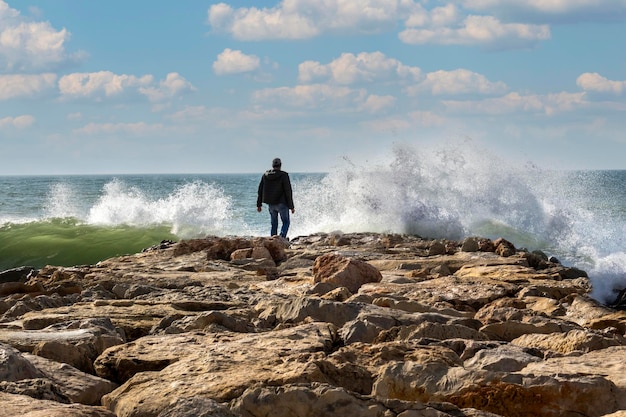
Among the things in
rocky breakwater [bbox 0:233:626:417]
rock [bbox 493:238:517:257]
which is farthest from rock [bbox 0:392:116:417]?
rock [bbox 493:238:517:257]

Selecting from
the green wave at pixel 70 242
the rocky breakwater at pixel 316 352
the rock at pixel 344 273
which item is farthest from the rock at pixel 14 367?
the green wave at pixel 70 242

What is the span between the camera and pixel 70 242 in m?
21.0

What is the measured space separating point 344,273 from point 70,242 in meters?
14.0

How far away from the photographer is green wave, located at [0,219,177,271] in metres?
19.3

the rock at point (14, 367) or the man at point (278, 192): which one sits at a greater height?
the man at point (278, 192)

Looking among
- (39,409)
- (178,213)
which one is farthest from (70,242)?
(39,409)

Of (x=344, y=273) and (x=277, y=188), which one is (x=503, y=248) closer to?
(x=344, y=273)

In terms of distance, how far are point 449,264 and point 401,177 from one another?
31.7 feet

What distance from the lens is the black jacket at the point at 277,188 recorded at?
15.3 meters

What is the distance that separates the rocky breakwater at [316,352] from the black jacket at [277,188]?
6.79 m

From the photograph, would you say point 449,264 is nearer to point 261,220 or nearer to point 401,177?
point 401,177

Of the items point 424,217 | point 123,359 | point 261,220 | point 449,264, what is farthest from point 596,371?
point 261,220

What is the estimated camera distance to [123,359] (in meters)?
4.52

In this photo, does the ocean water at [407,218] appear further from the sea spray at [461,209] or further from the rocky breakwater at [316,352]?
the rocky breakwater at [316,352]
